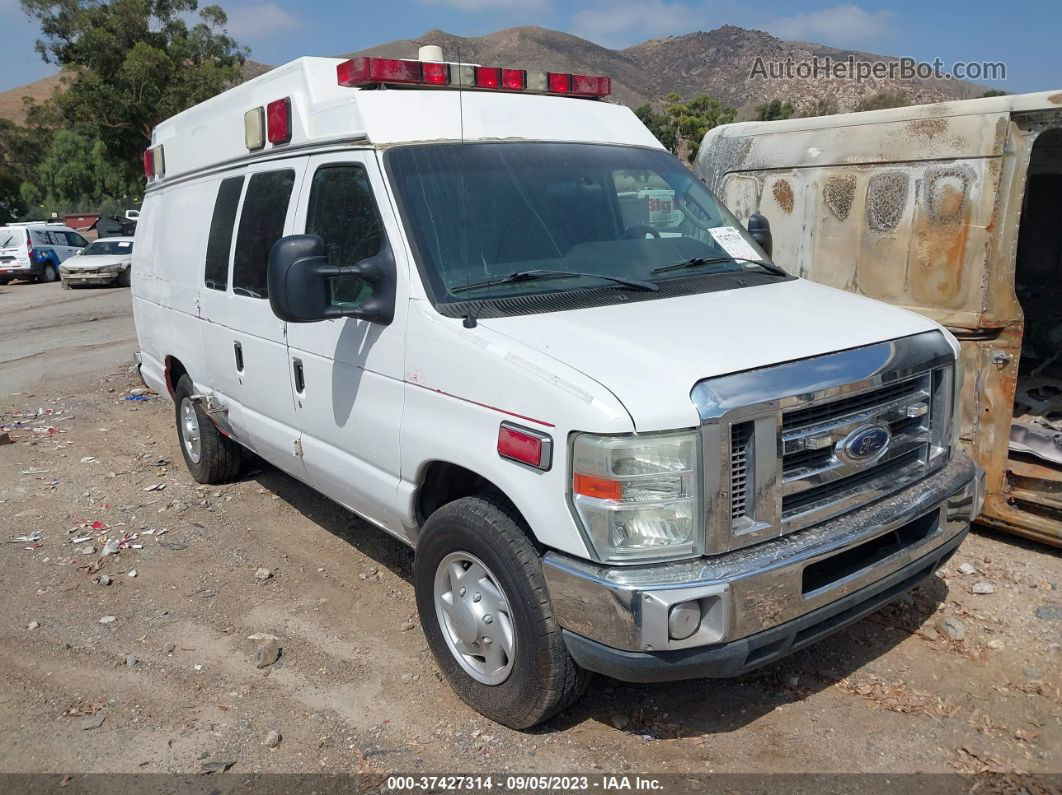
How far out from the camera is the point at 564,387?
2781 mm

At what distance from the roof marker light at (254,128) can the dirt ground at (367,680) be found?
2332 mm

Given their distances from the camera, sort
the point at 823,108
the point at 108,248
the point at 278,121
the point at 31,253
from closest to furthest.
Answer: the point at 278,121
the point at 108,248
the point at 31,253
the point at 823,108

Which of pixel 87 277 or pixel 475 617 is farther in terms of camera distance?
pixel 87 277

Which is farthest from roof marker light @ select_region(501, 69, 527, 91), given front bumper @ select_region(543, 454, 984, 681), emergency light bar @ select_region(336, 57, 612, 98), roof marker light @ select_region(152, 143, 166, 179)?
roof marker light @ select_region(152, 143, 166, 179)

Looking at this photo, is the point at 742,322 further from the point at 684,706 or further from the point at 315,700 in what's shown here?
the point at 315,700

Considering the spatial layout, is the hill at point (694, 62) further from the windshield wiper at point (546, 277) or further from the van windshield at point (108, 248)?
the windshield wiper at point (546, 277)

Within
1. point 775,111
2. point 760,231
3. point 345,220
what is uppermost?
point 775,111

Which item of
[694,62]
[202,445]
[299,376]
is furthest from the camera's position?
[694,62]

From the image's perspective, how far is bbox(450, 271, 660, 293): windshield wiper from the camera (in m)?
3.43

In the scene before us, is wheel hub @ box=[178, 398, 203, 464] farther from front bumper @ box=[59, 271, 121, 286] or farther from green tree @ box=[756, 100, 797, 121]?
green tree @ box=[756, 100, 797, 121]

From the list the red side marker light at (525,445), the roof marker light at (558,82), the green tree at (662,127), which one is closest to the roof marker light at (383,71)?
the roof marker light at (558,82)

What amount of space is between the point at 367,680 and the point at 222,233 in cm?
277

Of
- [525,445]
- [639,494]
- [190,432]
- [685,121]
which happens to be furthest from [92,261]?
[639,494]

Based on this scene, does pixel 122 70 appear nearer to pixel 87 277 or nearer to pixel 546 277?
pixel 87 277
